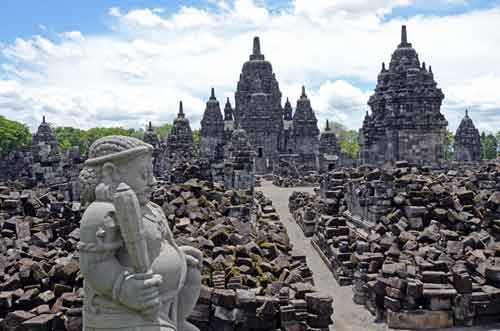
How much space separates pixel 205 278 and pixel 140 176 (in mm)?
3559

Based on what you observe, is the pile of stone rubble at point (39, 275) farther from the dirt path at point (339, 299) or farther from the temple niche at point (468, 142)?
the temple niche at point (468, 142)

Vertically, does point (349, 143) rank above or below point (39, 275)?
above

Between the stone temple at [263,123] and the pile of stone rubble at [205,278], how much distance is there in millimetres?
27472

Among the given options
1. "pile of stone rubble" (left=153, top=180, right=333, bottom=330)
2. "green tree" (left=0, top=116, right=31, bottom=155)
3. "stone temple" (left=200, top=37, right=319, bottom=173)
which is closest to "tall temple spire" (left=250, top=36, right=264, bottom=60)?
"stone temple" (left=200, top=37, right=319, bottom=173)

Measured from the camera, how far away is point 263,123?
39.9 m

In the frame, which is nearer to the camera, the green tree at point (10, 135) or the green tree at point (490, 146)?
the green tree at point (10, 135)

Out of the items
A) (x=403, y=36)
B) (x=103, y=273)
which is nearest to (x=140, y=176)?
(x=103, y=273)

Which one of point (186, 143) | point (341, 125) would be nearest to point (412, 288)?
point (186, 143)

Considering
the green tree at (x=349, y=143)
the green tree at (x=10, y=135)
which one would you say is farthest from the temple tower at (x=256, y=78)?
the green tree at (x=10, y=135)

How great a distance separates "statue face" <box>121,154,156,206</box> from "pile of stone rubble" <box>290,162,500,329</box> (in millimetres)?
5077

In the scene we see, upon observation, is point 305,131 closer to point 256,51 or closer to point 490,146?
point 256,51

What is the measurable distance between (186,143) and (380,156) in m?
14.5

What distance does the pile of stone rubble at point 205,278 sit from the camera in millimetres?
6074

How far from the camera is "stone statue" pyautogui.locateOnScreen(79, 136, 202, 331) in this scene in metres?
3.32
